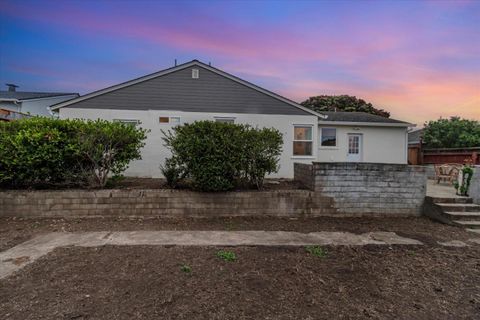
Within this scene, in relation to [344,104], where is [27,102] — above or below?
below

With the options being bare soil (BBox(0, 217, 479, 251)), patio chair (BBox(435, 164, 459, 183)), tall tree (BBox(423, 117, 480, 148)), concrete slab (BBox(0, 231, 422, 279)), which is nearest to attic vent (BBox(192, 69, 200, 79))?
bare soil (BBox(0, 217, 479, 251))

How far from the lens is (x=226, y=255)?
153 inches

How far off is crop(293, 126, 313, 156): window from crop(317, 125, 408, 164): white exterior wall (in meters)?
1.43

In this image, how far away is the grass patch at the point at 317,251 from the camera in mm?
4028

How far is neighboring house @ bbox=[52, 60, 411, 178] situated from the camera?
10844mm

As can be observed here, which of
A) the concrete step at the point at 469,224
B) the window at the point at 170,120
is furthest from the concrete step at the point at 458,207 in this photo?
the window at the point at 170,120

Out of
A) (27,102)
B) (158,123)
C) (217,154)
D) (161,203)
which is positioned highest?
(27,102)

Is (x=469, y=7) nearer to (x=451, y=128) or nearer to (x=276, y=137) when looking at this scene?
(x=276, y=137)

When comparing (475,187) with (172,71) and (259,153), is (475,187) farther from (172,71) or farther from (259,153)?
(172,71)

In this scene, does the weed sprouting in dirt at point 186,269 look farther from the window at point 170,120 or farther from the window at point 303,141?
the window at point 303,141

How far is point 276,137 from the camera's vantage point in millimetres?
6555

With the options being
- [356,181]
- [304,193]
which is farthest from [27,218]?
[356,181]

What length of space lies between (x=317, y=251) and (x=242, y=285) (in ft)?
5.28

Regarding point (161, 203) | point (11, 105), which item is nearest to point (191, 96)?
point (161, 203)
